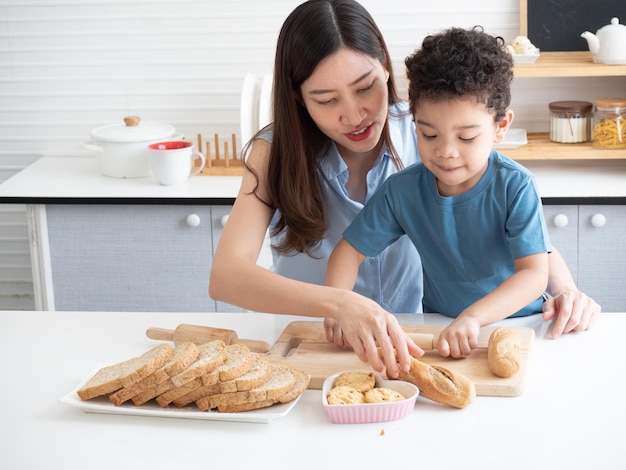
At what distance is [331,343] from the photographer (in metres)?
1.56

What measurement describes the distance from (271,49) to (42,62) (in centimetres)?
89

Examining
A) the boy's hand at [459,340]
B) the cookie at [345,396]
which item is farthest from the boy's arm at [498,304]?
the cookie at [345,396]

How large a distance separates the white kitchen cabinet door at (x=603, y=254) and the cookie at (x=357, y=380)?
165 centimetres

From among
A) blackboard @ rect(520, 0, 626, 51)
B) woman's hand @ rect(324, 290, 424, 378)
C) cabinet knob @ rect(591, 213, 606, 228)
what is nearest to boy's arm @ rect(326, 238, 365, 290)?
woman's hand @ rect(324, 290, 424, 378)

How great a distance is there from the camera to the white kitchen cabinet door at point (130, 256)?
2.94 meters

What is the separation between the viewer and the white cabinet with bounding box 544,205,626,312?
2.79 metres

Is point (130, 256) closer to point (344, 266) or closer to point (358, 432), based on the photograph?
point (344, 266)

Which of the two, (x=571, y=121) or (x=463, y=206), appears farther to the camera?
(x=571, y=121)

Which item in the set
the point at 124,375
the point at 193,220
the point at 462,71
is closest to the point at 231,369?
the point at 124,375

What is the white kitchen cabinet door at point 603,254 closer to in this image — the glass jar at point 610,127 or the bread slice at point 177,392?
the glass jar at point 610,127

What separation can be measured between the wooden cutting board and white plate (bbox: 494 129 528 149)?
1464mm

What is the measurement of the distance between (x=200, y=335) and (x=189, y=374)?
28 cm

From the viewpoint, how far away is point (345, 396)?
1.28 m

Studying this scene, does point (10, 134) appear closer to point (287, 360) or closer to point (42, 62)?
point (42, 62)
